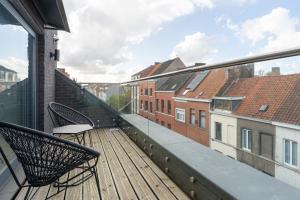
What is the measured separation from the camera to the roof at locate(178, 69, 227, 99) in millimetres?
1565

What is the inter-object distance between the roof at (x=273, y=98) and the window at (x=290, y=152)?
104mm

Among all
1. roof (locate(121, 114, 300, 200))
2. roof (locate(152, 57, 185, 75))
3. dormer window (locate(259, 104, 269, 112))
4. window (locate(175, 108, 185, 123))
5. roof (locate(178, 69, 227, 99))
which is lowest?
roof (locate(121, 114, 300, 200))

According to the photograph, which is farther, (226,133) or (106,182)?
(106,182)

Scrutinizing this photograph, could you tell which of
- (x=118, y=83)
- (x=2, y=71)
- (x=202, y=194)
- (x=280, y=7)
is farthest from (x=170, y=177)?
(x=280, y=7)

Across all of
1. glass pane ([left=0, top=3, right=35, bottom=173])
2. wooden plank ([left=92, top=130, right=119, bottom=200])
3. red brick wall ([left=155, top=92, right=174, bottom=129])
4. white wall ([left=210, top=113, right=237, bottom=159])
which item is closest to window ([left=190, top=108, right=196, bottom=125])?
white wall ([left=210, top=113, right=237, bottom=159])

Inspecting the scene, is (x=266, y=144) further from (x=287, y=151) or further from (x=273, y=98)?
(x=273, y=98)

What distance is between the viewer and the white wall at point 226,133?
54.9 inches

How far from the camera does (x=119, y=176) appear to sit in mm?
2623

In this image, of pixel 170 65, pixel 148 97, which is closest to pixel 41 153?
pixel 148 97

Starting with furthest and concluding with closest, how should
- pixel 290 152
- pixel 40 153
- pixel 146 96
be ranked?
pixel 146 96
pixel 40 153
pixel 290 152

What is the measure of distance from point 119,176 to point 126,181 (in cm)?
17

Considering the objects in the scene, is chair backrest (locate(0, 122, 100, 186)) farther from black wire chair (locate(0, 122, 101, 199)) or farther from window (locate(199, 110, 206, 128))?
window (locate(199, 110, 206, 128))

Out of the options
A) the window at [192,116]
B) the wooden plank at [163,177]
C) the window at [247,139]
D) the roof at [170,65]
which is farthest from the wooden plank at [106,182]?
the roof at [170,65]

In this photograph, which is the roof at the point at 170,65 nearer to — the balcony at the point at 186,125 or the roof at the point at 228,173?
the balcony at the point at 186,125
